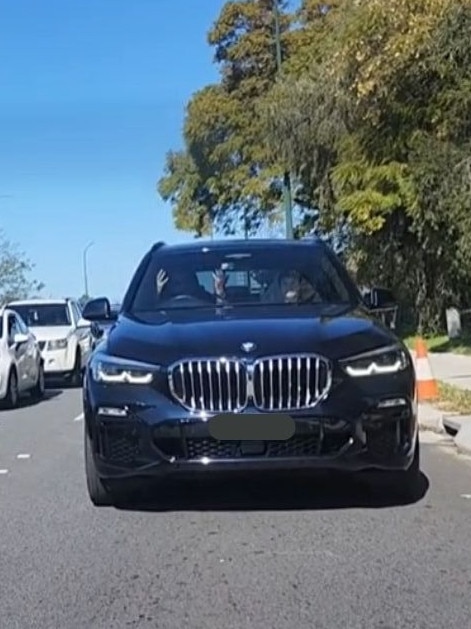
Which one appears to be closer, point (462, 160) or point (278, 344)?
point (278, 344)

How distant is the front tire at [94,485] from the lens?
24.2 feet

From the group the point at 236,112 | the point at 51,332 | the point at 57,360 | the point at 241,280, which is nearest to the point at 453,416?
the point at 241,280

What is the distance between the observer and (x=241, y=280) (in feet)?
27.6

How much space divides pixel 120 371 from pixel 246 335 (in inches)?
32.3

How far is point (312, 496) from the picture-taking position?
789 cm

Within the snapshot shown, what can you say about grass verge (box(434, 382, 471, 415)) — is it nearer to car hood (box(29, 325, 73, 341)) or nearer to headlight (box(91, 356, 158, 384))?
headlight (box(91, 356, 158, 384))

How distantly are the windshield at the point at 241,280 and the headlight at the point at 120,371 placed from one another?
1110 mm

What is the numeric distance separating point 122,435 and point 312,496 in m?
1.66

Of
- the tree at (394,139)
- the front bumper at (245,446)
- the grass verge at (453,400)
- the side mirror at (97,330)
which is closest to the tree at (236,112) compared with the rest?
the tree at (394,139)

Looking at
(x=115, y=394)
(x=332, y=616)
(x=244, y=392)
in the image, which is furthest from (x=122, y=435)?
(x=332, y=616)

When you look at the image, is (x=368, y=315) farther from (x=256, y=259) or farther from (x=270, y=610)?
(x=270, y=610)

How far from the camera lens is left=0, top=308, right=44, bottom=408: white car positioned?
52.9 feet

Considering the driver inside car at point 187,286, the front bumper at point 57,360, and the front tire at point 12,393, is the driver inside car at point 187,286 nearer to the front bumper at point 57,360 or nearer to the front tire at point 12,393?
the front tire at point 12,393

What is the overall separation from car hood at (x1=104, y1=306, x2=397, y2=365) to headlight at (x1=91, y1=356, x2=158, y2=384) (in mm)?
52
